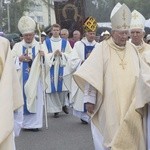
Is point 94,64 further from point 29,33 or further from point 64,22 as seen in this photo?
point 64,22

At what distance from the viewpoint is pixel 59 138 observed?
30.6 ft

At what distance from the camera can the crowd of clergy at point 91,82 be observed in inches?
178

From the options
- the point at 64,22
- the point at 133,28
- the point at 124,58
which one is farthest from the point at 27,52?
the point at 64,22

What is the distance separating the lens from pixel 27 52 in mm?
10227

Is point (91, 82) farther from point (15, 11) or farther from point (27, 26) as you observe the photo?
point (15, 11)

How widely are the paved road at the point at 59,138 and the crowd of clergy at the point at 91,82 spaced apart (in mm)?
294

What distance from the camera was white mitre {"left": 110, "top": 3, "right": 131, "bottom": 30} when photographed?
22.3ft

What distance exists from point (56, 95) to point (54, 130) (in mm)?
1976

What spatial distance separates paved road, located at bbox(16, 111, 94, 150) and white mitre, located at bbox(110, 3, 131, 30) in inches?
91.5

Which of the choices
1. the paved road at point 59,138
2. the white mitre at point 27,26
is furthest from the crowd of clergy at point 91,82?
the paved road at point 59,138

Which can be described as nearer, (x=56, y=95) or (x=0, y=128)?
(x=0, y=128)

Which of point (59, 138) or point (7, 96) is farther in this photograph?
point (59, 138)

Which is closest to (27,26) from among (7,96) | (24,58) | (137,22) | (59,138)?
(24,58)

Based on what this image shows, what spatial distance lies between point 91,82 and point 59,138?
120 inches
